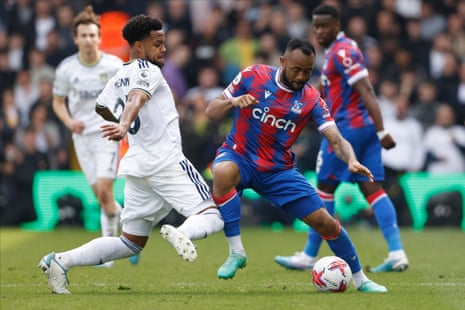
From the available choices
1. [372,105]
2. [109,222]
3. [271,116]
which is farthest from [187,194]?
[109,222]

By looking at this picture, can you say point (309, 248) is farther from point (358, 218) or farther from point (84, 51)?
point (358, 218)

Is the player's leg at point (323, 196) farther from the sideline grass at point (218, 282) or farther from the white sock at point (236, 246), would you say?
the white sock at point (236, 246)

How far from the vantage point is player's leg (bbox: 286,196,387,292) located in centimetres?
865

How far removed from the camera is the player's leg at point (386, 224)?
10.7 metres

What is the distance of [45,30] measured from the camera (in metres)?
20.2

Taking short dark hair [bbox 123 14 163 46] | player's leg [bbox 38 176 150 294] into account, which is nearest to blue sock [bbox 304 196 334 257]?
player's leg [bbox 38 176 150 294]

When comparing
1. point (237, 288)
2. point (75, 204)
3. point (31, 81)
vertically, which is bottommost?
point (75, 204)

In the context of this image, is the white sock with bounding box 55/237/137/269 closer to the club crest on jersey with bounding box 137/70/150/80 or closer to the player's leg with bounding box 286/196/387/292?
the club crest on jersey with bounding box 137/70/150/80

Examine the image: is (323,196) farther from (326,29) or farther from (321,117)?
(321,117)

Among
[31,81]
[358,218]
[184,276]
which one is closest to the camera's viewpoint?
[184,276]

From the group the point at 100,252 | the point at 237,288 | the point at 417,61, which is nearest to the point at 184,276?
the point at 237,288

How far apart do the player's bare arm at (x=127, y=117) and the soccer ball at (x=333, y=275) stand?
2070 millimetres

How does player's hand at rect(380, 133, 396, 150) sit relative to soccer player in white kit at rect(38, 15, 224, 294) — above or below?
below

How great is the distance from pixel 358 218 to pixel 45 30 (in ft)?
24.4
